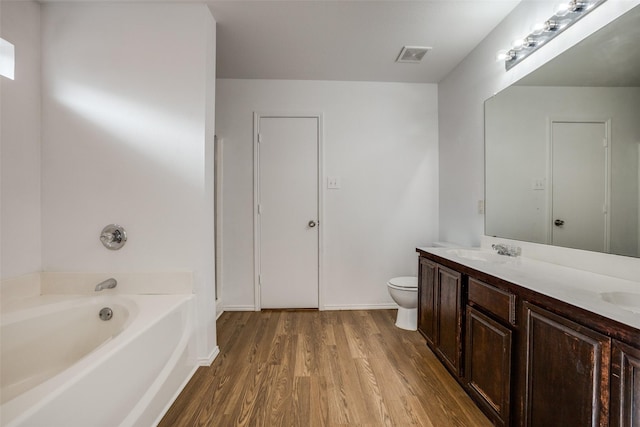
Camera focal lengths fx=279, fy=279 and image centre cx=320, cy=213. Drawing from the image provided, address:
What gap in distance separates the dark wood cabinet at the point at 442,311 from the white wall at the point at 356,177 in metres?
0.82

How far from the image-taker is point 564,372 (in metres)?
0.96

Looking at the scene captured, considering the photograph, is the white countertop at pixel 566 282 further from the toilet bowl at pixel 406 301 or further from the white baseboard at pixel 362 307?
the white baseboard at pixel 362 307

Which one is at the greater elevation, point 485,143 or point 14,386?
point 485,143

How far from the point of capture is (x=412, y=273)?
9.89 ft

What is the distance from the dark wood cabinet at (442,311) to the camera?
164cm

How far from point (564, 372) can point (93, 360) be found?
1661mm

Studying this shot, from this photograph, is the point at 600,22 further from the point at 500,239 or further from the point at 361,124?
the point at 361,124

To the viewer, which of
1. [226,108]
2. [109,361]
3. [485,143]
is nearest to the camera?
[109,361]

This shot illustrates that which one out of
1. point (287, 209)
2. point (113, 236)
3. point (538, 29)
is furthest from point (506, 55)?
point (113, 236)

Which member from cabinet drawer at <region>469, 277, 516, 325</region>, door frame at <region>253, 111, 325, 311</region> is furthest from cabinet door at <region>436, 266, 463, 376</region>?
door frame at <region>253, 111, 325, 311</region>

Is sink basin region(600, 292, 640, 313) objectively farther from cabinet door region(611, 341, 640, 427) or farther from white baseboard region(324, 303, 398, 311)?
white baseboard region(324, 303, 398, 311)

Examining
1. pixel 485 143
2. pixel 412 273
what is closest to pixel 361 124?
pixel 485 143

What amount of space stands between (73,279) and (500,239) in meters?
2.94

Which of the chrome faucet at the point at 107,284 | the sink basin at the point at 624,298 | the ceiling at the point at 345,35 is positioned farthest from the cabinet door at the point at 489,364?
the chrome faucet at the point at 107,284
